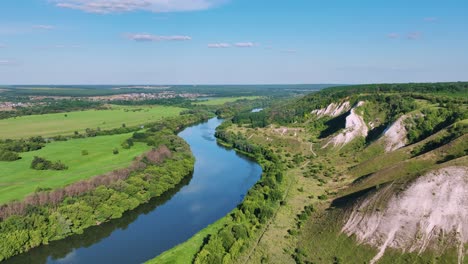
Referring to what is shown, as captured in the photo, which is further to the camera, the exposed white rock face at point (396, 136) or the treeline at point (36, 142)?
the exposed white rock face at point (396, 136)

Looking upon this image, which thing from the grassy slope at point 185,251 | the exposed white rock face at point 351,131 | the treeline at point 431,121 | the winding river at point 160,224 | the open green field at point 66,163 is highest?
the treeline at point 431,121

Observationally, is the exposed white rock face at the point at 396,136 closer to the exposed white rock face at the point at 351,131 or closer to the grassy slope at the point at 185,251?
the exposed white rock face at the point at 351,131

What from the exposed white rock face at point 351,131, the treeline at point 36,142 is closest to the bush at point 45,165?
the treeline at point 36,142

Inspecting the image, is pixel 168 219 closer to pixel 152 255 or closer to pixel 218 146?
pixel 152 255

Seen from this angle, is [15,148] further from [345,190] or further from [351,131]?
[351,131]

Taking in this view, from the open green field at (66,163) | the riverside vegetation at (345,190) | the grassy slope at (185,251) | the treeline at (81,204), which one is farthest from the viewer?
the open green field at (66,163)

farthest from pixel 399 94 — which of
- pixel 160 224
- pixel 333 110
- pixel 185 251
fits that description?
pixel 185 251
